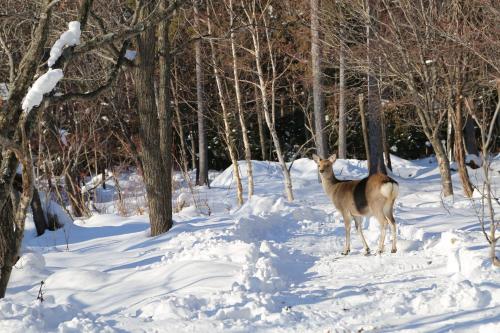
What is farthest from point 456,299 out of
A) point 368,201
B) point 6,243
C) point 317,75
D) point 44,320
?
point 317,75

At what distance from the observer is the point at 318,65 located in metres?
16.9

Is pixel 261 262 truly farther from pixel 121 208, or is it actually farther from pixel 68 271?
pixel 121 208

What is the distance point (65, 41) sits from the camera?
5445 mm

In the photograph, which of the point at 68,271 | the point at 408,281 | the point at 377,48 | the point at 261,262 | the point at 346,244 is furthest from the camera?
the point at 377,48

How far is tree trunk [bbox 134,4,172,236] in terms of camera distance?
10.8 metres

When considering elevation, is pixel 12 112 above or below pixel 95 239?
above

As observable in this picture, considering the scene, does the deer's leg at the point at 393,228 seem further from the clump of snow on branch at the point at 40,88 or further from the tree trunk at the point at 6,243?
the clump of snow on branch at the point at 40,88

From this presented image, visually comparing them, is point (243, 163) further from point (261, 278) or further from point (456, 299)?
point (456, 299)

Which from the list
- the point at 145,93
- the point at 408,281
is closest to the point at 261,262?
the point at 408,281

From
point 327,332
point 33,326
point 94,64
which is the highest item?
point 94,64

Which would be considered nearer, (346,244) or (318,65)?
(346,244)

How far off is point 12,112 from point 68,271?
10.1 ft

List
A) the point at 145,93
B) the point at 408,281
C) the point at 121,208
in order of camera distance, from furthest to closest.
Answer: the point at 121,208 → the point at 145,93 → the point at 408,281

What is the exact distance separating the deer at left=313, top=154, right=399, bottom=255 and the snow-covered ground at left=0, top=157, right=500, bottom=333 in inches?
11.9
